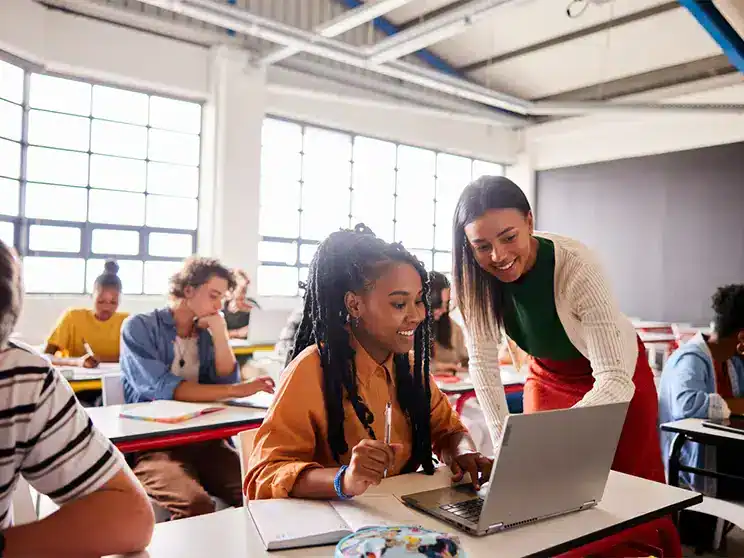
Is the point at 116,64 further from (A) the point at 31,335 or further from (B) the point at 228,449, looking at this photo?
(B) the point at 228,449

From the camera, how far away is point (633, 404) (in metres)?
1.84

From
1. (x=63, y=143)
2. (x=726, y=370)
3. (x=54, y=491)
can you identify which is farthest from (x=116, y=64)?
(x=54, y=491)

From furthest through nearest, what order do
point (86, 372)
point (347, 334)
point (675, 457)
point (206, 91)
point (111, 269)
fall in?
point (206, 91) < point (111, 269) < point (86, 372) < point (675, 457) < point (347, 334)

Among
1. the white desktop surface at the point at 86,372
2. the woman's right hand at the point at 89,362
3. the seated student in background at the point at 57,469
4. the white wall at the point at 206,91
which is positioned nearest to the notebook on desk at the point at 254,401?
the white desktop surface at the point at 86,372

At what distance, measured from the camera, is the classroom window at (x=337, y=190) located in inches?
308

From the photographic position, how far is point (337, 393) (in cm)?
153

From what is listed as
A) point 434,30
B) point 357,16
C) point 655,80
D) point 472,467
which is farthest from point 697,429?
point 655,80

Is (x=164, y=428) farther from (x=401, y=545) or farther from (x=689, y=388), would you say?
(x=689, y=388)

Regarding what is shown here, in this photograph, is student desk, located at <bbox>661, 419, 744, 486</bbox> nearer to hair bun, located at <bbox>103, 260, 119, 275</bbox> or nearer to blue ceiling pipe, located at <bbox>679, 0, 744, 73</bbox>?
blue ceiling pipe, located at <bbox>679, 0, 744, 73</bbox>

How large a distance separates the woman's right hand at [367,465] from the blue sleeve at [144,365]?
5.67 feet

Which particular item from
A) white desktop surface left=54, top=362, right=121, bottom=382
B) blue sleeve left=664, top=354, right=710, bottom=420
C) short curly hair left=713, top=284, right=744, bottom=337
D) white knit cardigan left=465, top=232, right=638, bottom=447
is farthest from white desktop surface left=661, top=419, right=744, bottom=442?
white desktop surface left=54, top=362, right=121, bottom=382

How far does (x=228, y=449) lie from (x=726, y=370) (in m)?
2.12

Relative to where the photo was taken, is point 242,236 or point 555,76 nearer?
point 242,236

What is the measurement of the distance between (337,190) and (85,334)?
4414 millimetres
